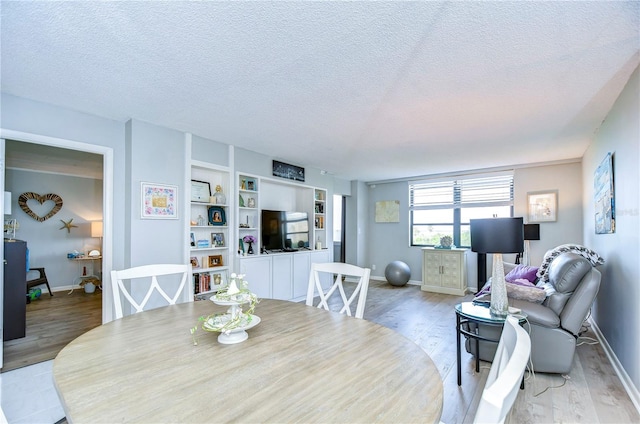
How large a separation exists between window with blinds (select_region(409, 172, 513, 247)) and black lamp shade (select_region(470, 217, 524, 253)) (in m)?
3.85

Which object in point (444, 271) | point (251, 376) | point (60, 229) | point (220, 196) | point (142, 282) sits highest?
point (220, 196)

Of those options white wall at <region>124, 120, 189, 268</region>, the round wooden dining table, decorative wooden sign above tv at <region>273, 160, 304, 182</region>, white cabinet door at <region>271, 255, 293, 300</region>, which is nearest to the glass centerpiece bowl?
the round wooden dining table

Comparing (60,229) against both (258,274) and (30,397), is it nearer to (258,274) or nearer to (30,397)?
(258,274)

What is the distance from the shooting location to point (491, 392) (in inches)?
21.7

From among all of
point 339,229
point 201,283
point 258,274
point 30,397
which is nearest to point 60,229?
point 201,283

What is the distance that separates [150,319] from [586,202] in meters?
5.66

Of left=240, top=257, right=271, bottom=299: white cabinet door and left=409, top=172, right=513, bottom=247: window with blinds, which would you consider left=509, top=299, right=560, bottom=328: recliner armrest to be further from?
left=409, top=172, right=513, bottom=247: window with blinds

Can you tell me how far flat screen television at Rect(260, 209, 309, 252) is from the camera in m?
4.84

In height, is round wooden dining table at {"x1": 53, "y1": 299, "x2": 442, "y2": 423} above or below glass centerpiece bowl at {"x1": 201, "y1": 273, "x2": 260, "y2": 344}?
below

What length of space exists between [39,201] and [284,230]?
4.73m

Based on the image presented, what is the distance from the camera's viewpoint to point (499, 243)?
7.84ft

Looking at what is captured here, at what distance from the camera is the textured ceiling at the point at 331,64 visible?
62.9 inches

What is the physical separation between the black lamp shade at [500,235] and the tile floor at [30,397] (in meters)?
3.15

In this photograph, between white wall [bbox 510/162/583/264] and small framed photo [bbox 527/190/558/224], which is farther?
small framed photo [bbox 527/190/558/224]
